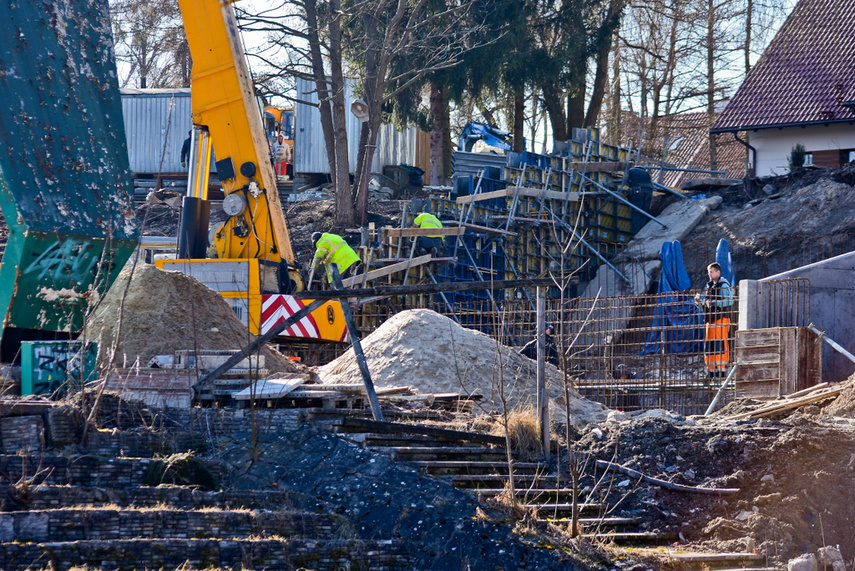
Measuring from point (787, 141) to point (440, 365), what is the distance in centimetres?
2164

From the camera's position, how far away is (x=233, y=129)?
13812 millimetres

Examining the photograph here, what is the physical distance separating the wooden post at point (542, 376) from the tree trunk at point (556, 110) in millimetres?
20650

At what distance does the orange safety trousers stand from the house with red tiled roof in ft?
52.5

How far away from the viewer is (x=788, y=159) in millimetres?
28781

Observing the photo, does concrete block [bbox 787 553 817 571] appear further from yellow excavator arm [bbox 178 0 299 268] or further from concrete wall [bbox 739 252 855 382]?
yellow excavator arm [bbox 178 0 299 268]

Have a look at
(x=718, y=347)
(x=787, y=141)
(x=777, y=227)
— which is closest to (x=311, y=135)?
(x=777, y=227)

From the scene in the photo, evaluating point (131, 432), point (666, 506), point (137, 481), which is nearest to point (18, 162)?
point (131, 432)

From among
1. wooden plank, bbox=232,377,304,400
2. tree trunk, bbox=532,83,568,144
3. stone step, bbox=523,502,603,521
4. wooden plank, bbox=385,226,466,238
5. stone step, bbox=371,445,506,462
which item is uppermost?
tree trunk, bbox=532,83,568,144

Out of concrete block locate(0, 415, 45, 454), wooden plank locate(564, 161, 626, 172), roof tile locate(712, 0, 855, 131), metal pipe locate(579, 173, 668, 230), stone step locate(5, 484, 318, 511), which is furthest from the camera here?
roof tile locate(712, 0, 855, 131)

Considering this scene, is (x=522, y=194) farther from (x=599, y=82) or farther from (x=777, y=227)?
(x=599, y=82)

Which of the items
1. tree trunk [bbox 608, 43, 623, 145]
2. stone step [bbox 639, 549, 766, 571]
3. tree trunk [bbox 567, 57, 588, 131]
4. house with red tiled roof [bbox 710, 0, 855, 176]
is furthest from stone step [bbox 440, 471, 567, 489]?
tree trunk [bbox 608, 43, 623, 145]

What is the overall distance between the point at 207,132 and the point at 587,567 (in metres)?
9.60

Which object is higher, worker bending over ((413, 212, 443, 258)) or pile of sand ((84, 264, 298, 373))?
worker bending over ((413, 212, 443, 258))

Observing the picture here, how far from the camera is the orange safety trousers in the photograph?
1335cm
